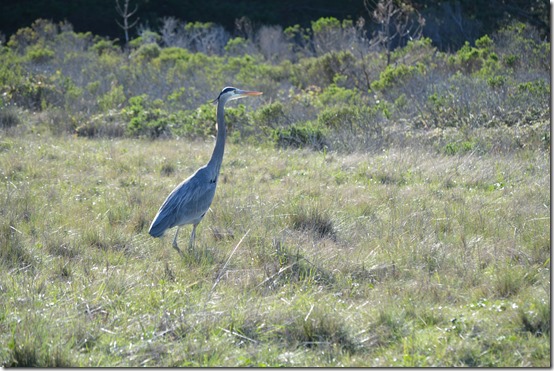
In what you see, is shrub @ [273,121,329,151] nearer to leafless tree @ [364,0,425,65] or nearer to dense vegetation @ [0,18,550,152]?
dense vegetation @ [0,18,550,152]

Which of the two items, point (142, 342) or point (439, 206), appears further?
point (439, 206)

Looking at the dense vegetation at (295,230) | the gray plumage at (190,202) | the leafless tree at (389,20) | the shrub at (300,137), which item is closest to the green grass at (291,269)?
the dense vegetation at (295,230)

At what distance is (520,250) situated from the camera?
20.0ft

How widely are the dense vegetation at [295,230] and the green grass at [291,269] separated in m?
0.02

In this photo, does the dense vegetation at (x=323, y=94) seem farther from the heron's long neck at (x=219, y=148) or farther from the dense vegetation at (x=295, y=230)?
the heron's long neck at (x=219, y=148)

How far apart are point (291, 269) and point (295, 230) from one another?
1370 mm

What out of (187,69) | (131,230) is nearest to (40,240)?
(131,230)

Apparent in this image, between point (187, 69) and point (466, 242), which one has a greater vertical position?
point (466, 242)

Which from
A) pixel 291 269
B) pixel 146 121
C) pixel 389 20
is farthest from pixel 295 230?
pixel 389 20

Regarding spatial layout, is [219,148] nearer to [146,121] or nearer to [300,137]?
[300,137]

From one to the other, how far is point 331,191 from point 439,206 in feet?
4.81

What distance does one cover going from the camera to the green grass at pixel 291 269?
4.53 meters

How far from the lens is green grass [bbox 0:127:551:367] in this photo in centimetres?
453

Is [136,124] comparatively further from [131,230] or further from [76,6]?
[76,6]
